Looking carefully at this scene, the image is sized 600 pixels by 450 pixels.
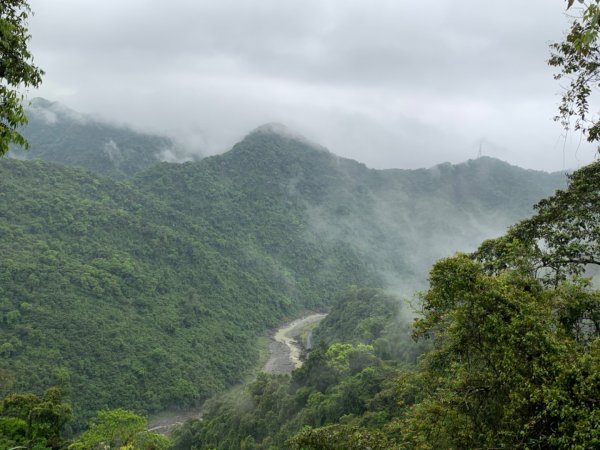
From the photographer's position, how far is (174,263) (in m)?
99.8

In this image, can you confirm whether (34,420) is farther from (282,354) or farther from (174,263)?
(174,263)

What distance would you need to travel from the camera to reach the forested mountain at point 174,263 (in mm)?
61688

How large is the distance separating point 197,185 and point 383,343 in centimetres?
10630

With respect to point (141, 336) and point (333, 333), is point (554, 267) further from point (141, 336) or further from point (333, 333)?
point (333, 333)

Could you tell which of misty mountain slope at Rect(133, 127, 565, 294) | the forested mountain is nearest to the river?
the forested mountain

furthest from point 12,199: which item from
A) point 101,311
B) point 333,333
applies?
point 333,333

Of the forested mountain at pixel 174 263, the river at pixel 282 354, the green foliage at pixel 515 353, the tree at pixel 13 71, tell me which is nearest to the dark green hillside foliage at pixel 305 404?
the river at pixel 282 354

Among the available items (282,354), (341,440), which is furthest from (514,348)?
(282,354)

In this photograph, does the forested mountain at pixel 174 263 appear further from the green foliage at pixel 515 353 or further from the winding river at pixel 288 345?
the green foliage at pixel 515 353

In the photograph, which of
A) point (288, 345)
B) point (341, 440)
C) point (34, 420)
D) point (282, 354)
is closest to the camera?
point (341, 440)

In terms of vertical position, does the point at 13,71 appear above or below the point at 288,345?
above

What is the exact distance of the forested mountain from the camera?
61.7 meters

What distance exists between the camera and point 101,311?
70.9 m

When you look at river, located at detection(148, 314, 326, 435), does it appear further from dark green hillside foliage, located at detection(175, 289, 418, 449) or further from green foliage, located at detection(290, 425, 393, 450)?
green foliage, located at detection(290, 425, 393, 450)
